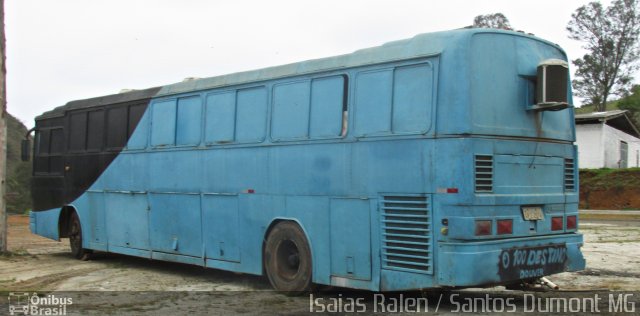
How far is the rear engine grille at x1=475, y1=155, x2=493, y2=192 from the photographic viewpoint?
788 cm

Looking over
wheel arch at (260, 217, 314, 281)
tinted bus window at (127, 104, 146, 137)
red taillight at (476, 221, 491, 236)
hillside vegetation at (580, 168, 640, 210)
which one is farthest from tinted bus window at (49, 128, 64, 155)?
hillside vegetation at (580, 168, 640, 210)

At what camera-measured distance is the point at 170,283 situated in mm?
11125

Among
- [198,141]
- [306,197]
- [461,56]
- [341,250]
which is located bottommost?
[341,250]

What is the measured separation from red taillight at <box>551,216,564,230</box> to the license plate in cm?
25

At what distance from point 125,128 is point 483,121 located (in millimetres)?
7601

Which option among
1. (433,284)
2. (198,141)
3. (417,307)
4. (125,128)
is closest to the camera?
(433,284)

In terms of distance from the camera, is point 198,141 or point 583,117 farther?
point 583,117

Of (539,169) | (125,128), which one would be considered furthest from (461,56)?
(125,128)

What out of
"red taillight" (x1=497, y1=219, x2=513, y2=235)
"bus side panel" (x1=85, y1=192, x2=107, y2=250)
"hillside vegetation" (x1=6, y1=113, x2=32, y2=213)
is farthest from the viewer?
"hillside vegetation" (x1=6, y1=113, x2=32, y2=213)

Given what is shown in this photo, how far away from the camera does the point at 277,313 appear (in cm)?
827

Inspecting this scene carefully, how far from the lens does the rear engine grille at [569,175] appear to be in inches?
359

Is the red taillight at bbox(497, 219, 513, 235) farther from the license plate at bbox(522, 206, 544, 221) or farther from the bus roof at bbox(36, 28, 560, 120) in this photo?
the bus roof at bbox(36, 28, 560, 120)

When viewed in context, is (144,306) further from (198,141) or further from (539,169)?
(539,169)

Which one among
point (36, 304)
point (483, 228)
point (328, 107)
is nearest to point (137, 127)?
point (36, 304)
